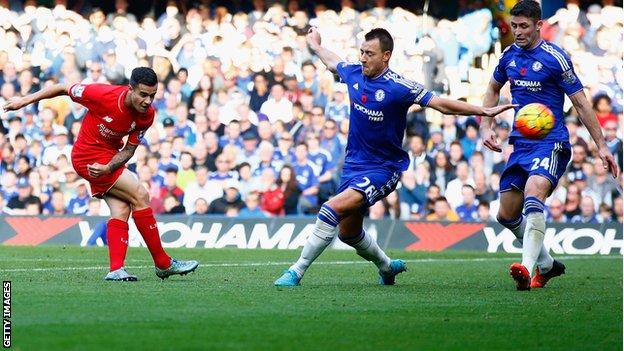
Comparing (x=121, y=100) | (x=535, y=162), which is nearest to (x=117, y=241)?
(x=121, y=100)

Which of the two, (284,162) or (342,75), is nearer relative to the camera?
(342,75)

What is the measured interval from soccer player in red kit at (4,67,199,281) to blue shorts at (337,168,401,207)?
5.23ft

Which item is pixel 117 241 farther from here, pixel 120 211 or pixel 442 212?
pixel 442 212

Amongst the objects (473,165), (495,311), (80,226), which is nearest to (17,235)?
(80,226)

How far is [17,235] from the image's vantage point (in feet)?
65.4

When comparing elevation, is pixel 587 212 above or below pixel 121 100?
below

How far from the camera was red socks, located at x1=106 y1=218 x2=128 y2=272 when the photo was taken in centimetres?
1134

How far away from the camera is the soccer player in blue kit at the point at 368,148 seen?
11.0m

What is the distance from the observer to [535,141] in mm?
11367

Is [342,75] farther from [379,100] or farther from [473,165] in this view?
[473,165]

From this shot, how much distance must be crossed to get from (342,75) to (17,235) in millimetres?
9967

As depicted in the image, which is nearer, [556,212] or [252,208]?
[556,212]

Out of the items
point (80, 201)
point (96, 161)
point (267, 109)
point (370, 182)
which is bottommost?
point (80, 201)

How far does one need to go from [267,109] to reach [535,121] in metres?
11.3
